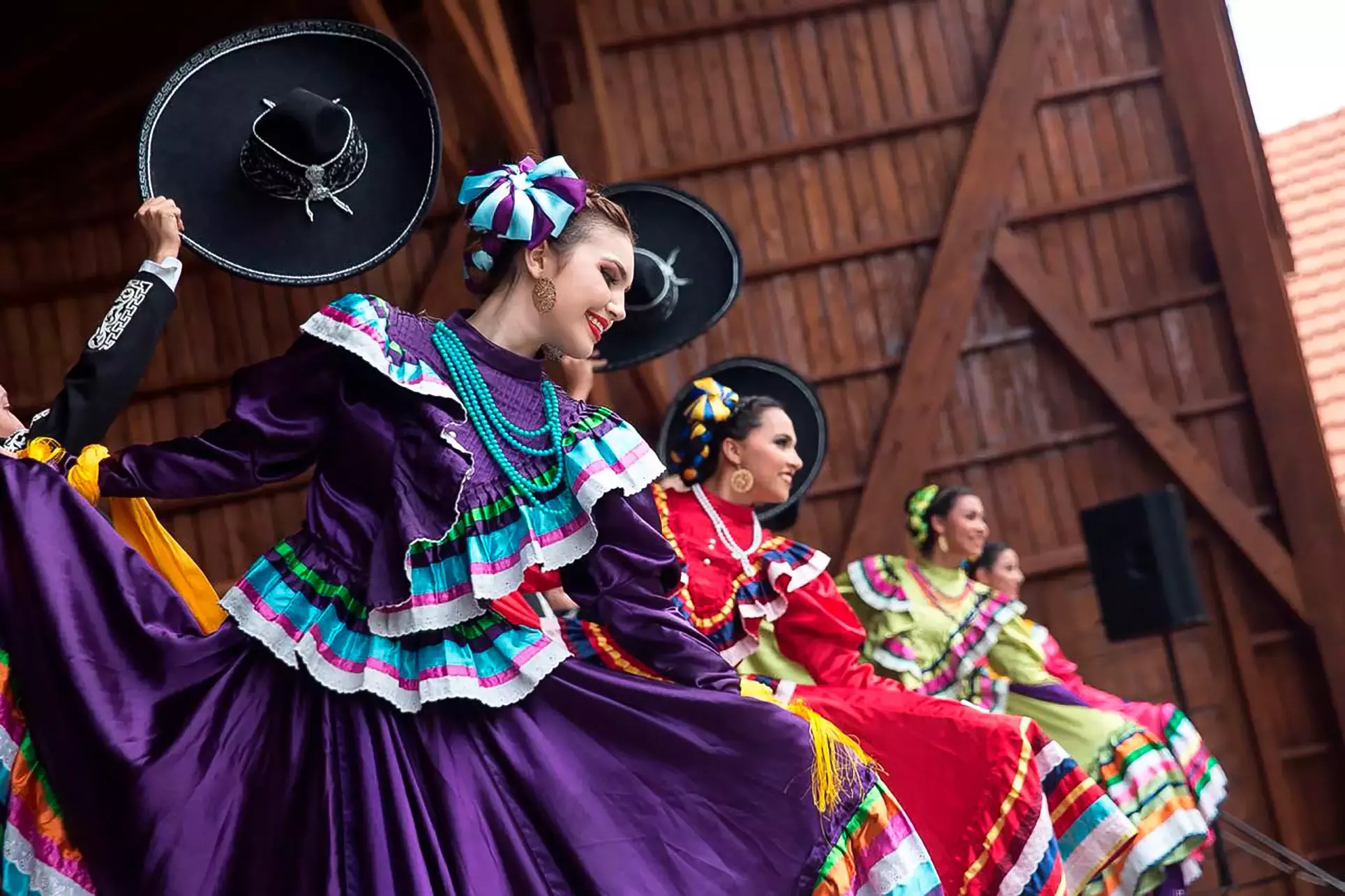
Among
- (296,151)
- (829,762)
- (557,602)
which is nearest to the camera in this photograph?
(829,762)

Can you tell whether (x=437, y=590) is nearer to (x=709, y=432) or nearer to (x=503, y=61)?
(x=709, y=432)

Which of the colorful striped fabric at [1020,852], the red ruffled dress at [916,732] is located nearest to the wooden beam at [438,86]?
the red ruffled dress at [916,732]

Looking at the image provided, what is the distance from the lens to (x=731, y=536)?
314 centimetres

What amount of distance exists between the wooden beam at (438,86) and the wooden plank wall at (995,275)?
0.65 meters

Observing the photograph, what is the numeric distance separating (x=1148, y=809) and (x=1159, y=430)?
97.3 inches

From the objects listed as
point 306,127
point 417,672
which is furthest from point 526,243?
point 306,127

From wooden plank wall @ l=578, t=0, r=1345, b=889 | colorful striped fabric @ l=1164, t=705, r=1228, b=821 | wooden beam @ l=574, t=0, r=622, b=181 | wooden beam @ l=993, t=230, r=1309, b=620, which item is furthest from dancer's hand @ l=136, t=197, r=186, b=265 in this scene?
wooden beam @ l=993, t=230, r=1309, b=620

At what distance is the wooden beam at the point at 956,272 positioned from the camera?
19.1 feet

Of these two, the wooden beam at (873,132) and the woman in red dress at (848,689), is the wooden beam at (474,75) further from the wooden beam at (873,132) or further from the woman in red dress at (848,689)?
the woman in red dress at (848,689)

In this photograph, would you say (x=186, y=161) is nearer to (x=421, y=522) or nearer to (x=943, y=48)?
(x=421, y=522)

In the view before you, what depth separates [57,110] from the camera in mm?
5527

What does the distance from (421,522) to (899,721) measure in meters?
1.16

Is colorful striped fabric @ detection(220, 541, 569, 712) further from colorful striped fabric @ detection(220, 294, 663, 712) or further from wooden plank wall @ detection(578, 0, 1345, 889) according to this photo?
wooden plank wall @ detection(578, 0, 1345, 889)

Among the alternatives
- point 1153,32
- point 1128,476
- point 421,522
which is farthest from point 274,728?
point 1153,32
